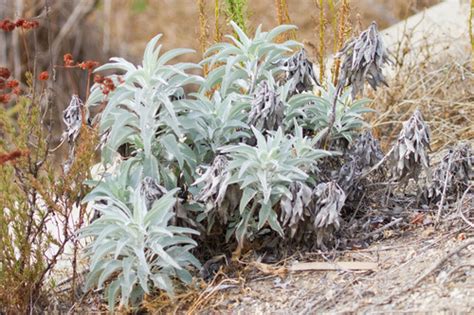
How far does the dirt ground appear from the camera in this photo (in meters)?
2.50

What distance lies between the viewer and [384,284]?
2656mm

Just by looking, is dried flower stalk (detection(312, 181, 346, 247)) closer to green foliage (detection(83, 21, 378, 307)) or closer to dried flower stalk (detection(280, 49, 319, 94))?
green foliage (detection(83, 21, 378, 307))

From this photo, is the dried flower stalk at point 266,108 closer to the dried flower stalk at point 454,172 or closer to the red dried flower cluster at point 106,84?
the red dried flower cluster at point 106,84

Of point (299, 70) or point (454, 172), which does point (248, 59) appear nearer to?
point (299, 70)

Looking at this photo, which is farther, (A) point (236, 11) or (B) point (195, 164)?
(A) point (236, 11)

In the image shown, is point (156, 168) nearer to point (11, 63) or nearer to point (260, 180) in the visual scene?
point (260, 180)

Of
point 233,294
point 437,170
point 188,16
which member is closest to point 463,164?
point 437,170

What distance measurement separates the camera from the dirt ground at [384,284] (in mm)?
2504

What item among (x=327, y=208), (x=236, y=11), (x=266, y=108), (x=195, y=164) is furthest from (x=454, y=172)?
(x=236, y=11)

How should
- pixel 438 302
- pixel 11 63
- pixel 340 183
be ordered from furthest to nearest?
pixel 11 63 < pixel 340 183 < pixel 438 302

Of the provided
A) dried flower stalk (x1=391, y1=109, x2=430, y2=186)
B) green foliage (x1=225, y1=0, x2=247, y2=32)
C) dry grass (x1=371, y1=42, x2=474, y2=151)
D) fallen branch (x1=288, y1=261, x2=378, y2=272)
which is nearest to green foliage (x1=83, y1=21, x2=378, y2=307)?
fallen branch (x1=288, y1=261, x2=378, y2=272)

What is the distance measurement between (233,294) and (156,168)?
19.3 inches

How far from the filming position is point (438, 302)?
244 cm

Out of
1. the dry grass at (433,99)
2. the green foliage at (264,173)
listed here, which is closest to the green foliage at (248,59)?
the green foliage at (264,173)
